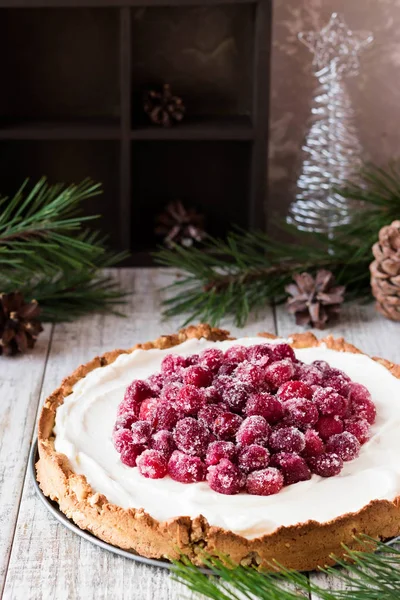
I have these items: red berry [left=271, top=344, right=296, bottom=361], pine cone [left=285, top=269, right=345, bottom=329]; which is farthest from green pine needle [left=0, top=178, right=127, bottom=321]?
red berry [left=271, top=344, right=296, bottom=361]

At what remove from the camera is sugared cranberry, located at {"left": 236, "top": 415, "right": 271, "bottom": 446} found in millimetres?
1354

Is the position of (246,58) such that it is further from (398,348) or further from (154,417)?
(154,417)

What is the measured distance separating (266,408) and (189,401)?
4.4 inches

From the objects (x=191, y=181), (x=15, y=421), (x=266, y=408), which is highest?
(x=266, y=408)

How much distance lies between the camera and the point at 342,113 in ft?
7.86

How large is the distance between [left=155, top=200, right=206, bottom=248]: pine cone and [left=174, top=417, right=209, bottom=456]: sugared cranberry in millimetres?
1109

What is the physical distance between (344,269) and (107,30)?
33.3 inches

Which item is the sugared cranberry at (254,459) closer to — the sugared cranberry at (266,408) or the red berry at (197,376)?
the sugared cranberry at (266,408)

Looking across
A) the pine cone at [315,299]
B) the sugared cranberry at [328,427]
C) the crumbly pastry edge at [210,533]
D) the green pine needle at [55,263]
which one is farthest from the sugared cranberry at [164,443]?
the pine cone at [315,299]

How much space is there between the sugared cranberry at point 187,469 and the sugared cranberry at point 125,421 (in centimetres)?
13

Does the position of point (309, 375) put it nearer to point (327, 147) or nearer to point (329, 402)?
point (329, 402)

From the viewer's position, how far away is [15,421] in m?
1.72

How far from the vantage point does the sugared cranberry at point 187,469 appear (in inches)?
52.8

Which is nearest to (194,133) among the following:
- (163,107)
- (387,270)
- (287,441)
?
(163,107)
